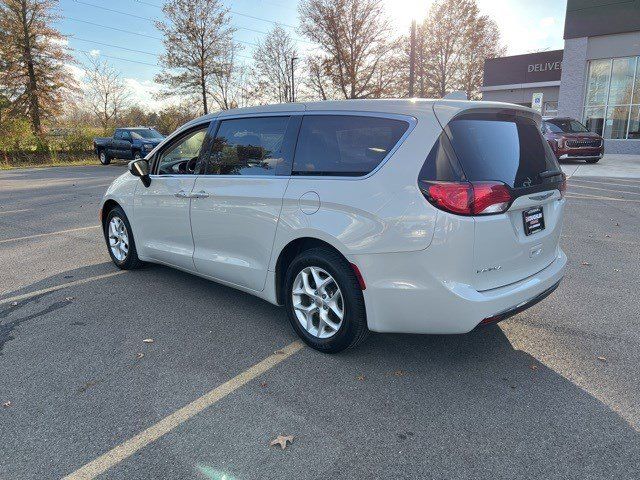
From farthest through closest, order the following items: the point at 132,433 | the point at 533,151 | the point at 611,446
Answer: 1. the point at 533,151
2. the point at 132,433
3. the point at 611,446

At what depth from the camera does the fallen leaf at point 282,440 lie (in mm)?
2533

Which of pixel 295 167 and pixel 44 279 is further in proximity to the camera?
pixel 44 279

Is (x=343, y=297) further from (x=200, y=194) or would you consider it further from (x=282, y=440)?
(x=200, y=194)

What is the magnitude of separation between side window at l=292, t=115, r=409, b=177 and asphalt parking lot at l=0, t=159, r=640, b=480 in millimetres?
1363

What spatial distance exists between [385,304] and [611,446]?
1411 millimetres

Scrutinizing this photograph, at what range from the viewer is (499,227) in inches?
115

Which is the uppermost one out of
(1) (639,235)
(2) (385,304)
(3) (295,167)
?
(3) (295,167)

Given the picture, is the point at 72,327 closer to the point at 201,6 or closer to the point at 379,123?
the point at 379,123

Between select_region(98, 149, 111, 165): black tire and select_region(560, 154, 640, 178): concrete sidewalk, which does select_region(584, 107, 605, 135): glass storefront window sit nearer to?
select_region(560, 154, 640, 178): concrete sidewalk

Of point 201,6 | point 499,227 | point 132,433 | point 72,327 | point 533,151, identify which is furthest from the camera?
point 201,6

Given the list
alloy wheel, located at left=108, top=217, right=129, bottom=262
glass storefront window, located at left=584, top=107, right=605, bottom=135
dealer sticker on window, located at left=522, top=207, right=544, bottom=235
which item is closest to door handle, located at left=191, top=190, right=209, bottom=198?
alloy wheel, located at left=108, top=217, right=129, bottom=262

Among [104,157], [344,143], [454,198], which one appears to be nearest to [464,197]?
[454,198]

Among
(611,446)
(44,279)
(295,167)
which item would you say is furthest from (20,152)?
(611,446)

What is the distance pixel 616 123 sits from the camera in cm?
2445
